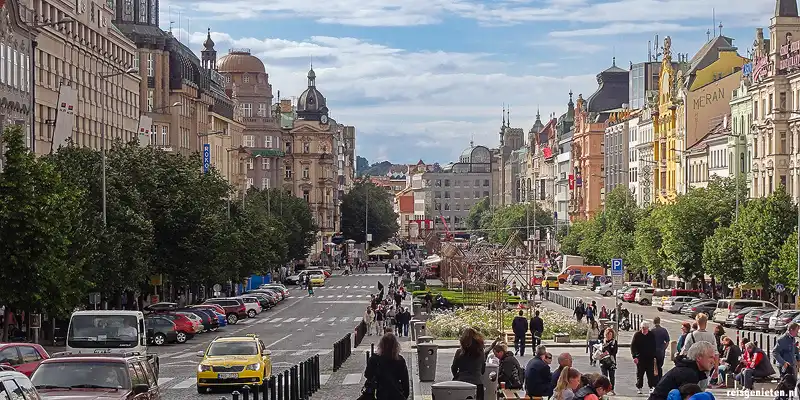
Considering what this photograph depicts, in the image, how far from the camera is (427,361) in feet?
128

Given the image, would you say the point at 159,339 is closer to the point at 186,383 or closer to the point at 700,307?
A: the point at 186,383

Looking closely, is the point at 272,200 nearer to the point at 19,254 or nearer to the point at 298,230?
the point at 298,230

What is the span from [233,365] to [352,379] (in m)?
5.29

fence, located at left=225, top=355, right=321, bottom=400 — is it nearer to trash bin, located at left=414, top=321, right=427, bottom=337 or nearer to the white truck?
the white truck

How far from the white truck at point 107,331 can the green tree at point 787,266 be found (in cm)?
4283

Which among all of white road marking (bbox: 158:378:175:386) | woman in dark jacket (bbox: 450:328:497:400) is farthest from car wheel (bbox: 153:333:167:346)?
woman in dark jacket (bbox: 450:328:497:400)

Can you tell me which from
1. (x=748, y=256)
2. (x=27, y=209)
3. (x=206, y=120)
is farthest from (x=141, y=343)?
(x=206, y=120)

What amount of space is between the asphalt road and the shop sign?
2833 centimetres

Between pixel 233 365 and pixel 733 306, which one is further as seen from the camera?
pixel 733 306

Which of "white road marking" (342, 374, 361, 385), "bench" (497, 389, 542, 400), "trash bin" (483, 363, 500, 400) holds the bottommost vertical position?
"white road marking" (342, 374, 361, 385)

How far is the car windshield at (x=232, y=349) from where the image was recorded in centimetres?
3991

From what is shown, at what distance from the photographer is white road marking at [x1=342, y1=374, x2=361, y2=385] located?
42.1 metres

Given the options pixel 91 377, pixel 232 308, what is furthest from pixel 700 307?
pixel 91 377

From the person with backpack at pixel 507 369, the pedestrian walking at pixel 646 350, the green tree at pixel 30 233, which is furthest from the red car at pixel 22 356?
the green tree at pixel 30 233
